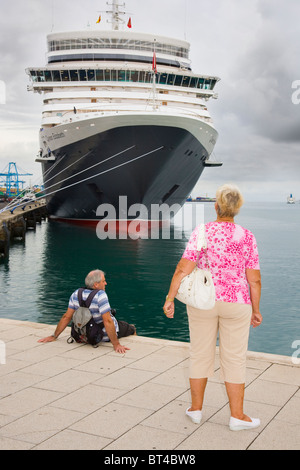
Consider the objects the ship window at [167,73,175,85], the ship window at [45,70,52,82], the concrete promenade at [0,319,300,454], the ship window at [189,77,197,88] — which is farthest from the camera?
the ship window at [189,77,197,88]

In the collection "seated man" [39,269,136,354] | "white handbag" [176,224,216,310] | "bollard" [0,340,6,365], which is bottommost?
"bollard" [0,340,6,365]

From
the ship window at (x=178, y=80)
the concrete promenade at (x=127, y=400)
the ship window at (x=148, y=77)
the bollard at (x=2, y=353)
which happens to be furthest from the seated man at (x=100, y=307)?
the ship window at (x=178, y=80)

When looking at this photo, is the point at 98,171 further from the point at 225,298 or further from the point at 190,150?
the point at 225,298

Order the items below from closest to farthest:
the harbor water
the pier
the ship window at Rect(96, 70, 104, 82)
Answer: the harbor water
the pier
the ship window at Rect(96, 70, 104, 82)

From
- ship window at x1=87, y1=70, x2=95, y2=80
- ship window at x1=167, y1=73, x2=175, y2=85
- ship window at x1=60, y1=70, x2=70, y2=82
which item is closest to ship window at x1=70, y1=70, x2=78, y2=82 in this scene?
ship window at x1=60, y1=70, x2=70, y2=82

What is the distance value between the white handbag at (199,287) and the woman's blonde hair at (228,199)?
0.76 feet

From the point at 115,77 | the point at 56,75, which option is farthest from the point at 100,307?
the point at 56,75

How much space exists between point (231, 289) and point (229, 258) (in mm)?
246

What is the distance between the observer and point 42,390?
17.3ft

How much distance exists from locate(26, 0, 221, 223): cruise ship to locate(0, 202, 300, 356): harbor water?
3270 millimetres

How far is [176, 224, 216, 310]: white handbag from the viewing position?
4297 mm

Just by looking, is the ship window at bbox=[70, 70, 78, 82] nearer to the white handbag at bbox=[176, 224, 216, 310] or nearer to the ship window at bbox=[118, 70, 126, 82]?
the ship window at bbox=[118, 70, 126, 82]

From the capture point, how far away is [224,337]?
14.4ft
